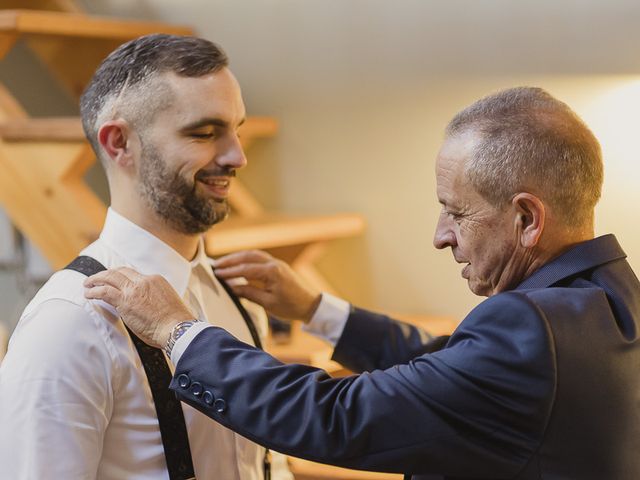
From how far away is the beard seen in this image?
159 centimetres

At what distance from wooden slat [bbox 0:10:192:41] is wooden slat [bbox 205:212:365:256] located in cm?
57

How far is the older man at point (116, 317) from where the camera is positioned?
140cm

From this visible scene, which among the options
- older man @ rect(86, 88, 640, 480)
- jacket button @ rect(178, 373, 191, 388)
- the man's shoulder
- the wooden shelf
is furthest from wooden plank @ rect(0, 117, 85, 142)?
jacket button @ rect(178, 373, 191, 388)

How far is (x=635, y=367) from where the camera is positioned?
1.33 metres

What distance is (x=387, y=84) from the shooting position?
2.65m

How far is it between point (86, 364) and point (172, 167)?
13.8 inches

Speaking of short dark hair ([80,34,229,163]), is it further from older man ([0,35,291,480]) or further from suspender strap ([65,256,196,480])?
suspender strap ([65,256,196,480])

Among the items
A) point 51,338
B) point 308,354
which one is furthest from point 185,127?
point 308,354

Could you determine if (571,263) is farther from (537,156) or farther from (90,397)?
(90,397)

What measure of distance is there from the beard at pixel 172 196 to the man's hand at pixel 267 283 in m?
0.19

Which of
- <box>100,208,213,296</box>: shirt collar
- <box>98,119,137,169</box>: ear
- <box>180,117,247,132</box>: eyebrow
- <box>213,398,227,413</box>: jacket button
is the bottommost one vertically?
<box>213,398,227,413</box>: jacket button

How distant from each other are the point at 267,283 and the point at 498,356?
67cm

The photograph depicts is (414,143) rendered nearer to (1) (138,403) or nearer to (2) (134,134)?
(2) (134,134)

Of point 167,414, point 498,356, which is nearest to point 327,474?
point 167,414
